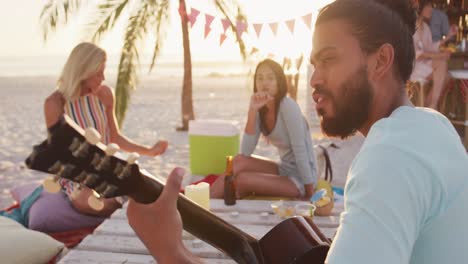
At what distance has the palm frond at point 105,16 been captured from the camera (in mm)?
9242

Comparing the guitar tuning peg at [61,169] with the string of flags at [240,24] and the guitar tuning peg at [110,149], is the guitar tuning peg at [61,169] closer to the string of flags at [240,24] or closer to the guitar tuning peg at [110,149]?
the guitar tuning peg at [110,149]

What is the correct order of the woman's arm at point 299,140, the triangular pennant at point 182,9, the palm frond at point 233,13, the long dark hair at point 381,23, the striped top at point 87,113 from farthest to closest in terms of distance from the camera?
the triangular pennant at point 182,9 → the palm frond at point 233,13 → the woman's arm at point 299,140 → the striped top at point 87,113 → the long dark hair at point 381,23

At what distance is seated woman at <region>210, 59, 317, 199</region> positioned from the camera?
398cm

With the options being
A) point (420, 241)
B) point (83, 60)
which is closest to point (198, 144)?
point (83, 60)

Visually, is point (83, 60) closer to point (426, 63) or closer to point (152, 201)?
point (152, 201)

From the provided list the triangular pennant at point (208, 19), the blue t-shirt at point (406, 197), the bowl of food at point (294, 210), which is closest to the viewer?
the blue t-shirt at point (406, 197)

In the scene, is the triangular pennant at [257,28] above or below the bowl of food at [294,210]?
above

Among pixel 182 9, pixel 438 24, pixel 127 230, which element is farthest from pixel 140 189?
pixel 182 9

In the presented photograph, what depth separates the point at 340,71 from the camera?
51.6 inches

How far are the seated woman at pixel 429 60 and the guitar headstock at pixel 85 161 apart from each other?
668 centimetres

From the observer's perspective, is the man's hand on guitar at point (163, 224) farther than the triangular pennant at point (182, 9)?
No

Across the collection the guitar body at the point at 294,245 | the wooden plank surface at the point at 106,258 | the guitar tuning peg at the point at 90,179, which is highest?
the guitar tuning peg at the point at 90,179

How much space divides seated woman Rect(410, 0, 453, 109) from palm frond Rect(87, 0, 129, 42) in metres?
5.53

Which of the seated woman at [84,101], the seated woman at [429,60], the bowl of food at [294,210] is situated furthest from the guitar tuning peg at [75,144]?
the seated woman at [429,60]
